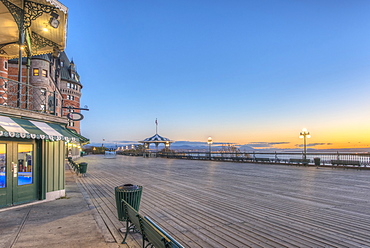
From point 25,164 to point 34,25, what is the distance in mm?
5850

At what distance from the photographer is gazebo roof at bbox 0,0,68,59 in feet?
27.4

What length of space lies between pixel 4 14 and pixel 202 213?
10.4m

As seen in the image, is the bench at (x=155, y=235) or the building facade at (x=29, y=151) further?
the building facade at (x=29, y=151)

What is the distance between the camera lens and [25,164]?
25.8 feet

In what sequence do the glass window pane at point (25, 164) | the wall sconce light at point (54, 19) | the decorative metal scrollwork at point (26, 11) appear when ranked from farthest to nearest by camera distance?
the wall sconce light at point (54, 19)
the decorative metal scrollwork at point (26, 11)
the glass window pane at point (25, 164)

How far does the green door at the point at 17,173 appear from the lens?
23.7 ft

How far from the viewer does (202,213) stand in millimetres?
6840

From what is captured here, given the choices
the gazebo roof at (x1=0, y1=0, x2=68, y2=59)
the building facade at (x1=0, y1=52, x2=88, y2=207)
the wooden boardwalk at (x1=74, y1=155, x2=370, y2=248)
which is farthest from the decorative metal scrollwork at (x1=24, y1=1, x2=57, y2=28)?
the wooden boardwalk at (x1=74, y1=155, x2=370, y2=248)

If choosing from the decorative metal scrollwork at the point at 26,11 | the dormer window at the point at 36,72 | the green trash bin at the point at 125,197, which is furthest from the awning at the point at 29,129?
the dormer window at the point at 36,72

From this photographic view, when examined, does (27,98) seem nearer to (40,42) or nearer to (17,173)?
(17,173)

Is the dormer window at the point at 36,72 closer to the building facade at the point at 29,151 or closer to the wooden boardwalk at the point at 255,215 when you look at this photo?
the building facade at the point at 29,151

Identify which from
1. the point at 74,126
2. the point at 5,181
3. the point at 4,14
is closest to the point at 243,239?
the point at 5,181

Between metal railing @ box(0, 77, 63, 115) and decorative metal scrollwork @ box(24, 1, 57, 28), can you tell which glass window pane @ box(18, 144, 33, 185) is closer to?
metal railing @ box(0, 77, 63, 115)

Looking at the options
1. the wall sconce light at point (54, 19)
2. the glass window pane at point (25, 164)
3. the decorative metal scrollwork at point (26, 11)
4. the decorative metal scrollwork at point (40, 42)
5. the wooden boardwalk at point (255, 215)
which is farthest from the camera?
the decorative metal scrollwork at point (40, 42)
